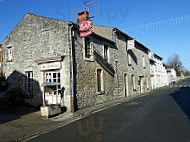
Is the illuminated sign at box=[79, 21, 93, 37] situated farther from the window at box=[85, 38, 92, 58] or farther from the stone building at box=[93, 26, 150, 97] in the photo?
the stone building at box=[93, 26, 150, 97]

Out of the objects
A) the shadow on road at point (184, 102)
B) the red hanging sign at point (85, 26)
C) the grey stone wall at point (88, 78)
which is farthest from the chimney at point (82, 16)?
the shadow on road at point (184, 102)

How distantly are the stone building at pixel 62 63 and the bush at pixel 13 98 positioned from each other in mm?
499

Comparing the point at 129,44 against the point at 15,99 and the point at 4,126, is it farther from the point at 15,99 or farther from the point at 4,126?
the point at 4,126

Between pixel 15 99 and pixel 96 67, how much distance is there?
6.13m

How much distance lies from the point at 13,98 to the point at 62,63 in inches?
181

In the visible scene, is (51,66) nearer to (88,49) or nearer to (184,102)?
(88,49)

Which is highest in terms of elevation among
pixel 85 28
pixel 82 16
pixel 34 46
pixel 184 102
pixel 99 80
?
pixel 82 16

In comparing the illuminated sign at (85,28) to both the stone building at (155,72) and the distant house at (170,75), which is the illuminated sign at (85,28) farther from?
the distant house at (170,75)

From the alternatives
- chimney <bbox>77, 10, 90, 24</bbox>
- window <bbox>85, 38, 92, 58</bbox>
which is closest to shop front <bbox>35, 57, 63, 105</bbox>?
window <bbox>85, 38, 92, 58</bbox>

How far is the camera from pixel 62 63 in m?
10.1

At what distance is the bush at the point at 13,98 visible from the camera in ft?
37.4

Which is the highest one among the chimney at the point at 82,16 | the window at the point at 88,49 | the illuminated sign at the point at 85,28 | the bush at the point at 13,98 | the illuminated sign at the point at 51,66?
the chimney at the point at 82,16

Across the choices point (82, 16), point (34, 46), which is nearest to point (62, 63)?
point (34, 46)

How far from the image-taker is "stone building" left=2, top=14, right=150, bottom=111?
10.0m
